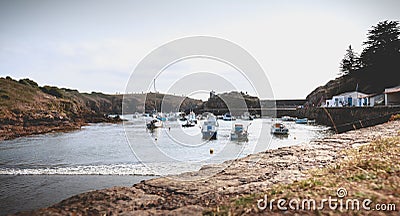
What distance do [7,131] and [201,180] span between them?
36.1m

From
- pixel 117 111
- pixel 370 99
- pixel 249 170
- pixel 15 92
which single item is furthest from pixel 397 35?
pixel 117 111

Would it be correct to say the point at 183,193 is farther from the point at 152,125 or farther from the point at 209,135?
the point at 152,125

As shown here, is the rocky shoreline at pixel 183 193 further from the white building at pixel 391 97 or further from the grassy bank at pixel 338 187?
the white building at pixel 391 97

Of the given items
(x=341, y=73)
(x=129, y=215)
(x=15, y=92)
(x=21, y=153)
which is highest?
(x=341, y=73)

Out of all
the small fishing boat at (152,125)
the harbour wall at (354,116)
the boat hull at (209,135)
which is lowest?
the boat hull at (209,135)

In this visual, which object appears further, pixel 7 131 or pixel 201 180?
pixel 7 131

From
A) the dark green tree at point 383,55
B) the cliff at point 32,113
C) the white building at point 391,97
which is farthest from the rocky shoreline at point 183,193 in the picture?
the dark green tree at point 383,55

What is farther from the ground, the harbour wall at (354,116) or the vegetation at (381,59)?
the vegetation at (381,59)

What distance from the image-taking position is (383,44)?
141 feet

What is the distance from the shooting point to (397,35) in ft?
140

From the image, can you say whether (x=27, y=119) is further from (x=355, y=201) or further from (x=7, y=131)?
(x=355, y=201)

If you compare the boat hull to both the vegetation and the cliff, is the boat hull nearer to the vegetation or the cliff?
the cliff

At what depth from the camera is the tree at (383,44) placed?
41.8 meters

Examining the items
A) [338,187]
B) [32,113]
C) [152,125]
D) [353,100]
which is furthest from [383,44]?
[32,113]
